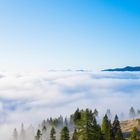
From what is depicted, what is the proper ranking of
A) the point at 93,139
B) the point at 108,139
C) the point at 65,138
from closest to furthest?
the point at 93,139
the point at 108,139
the point at 65,138

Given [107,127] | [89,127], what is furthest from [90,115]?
[107,127]

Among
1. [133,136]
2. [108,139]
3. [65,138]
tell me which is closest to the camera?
[133,136]

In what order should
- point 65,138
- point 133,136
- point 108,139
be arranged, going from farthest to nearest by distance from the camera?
point 65,138 → point 108,139 → point 133,136

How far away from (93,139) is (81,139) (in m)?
2.24

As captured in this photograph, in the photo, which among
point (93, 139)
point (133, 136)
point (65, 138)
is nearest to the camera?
point (93, 139)

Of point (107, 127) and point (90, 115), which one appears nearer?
point (90, 115)

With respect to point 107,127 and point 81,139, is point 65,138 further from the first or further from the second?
point 81,139

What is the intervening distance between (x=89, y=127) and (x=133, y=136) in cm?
2392

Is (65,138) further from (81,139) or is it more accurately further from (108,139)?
(81,139)

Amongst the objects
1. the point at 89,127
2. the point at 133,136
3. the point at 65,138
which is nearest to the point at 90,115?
the point at 89,127

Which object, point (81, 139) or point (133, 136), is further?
point (133, 136)

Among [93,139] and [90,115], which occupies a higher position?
[90,115]

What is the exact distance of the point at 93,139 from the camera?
196 feet

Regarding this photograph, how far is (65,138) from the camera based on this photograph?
103 meters
